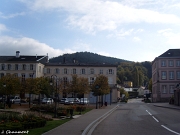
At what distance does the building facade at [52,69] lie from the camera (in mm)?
74375

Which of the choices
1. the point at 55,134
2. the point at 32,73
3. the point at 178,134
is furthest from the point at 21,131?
the point at 32,73

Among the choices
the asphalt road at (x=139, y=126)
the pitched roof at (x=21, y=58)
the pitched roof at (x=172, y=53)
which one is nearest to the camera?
the asphalt road at (x=139, y=126)

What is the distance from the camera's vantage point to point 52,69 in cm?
7844

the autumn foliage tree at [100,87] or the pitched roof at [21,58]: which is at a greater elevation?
the pitched roof at [21,58]

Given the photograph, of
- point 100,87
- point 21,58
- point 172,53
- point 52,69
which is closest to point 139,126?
point 100,87

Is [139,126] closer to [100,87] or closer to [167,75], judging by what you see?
[100,87]

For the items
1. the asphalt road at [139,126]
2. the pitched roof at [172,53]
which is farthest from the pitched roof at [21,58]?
the asphalt road at [139,126]

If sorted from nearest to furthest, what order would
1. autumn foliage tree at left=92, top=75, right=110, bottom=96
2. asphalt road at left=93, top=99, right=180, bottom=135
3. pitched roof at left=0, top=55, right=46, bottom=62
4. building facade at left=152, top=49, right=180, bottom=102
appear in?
asphalt road at left=93, top=99, right=180, bottom=135 < autumn foliage tree at left=92, top=75, right=110, bottom=96 < pitched roof at left=0, top=55, right=46, bottom=62 < building facade at left=152, top=49, right=180, bottom=102

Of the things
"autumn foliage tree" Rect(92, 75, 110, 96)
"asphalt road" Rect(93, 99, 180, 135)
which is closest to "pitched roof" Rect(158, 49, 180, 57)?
"autumn foliage tree" Rect(92, 75, 110, 96)

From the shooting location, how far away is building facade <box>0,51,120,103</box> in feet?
244

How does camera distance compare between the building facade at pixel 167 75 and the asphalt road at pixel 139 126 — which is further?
the building facade at pixel 167 75

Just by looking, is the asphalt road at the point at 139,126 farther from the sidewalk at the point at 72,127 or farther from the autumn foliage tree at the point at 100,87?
the autumn foliage tree at the point at 100,87

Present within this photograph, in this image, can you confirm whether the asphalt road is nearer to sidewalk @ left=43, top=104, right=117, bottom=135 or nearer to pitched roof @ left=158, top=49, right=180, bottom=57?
sidewalk @ left=43, top=104, right=117, bottom=135

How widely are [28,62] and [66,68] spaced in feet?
35.3
